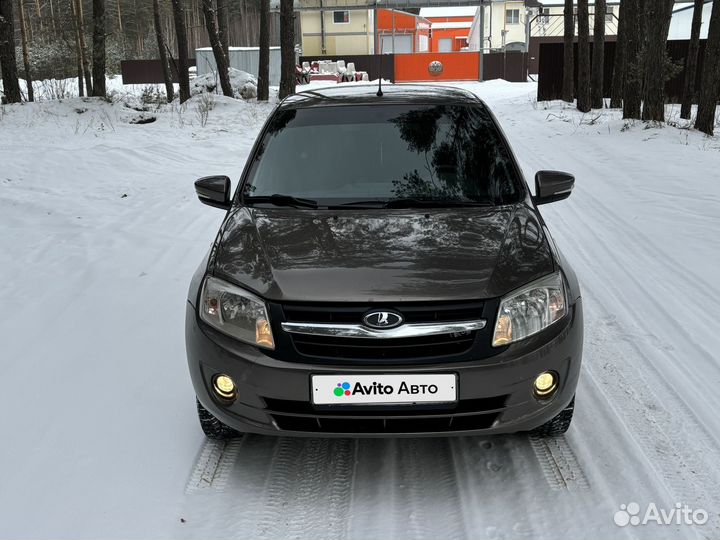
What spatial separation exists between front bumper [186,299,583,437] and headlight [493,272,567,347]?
38 millimetres

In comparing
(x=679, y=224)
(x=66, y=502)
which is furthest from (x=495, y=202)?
(x=679, y=224)

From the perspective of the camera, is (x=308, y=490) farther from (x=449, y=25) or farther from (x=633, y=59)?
(x=449, y=25)

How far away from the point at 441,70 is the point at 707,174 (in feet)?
120

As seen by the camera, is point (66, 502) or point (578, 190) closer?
point (66, 502)

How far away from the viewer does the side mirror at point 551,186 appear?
3.85 meters

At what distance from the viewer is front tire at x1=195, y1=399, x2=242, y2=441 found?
10.2 ft

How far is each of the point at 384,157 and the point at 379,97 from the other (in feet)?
2.02

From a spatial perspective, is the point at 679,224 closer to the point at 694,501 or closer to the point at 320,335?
the point at 694,501

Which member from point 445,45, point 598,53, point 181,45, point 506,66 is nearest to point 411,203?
point 598,53

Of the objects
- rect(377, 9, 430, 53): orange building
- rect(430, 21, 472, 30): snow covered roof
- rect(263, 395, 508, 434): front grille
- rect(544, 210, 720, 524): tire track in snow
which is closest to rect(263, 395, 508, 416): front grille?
rect(263, 395, 508, 434): front grille

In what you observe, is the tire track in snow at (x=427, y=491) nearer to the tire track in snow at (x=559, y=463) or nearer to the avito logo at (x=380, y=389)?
the tire track in snow at (x=559, y=463)

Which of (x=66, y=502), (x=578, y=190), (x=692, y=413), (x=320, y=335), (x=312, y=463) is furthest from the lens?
(x=578, y=190)

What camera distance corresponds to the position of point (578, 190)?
29.5 ft

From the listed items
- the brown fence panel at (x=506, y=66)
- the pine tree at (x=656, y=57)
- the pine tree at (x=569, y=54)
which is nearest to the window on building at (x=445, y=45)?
the brown fence panel at (x=506, y=66)
